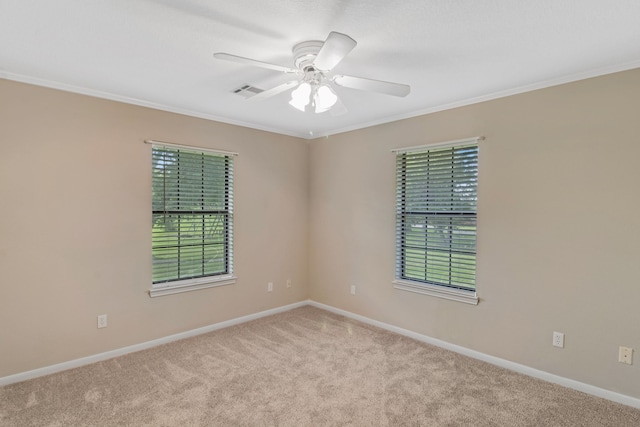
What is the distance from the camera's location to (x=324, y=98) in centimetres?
216

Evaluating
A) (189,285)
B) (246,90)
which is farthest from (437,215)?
(189,285)

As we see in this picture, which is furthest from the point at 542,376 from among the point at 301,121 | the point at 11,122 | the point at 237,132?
the point at 11,122

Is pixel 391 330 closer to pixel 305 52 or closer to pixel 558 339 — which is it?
pixel 558 339

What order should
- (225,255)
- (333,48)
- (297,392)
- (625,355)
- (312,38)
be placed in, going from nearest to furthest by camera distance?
(333,48), (312,38), (625,355), (297,392), (225,255)

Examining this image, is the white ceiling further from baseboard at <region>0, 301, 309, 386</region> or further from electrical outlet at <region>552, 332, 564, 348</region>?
baseboard at <region>0, 301, 309, 386</region>

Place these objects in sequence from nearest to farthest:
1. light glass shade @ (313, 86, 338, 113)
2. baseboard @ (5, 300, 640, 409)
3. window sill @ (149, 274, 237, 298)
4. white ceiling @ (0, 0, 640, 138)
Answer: white ceiling @ (0, 0, 640, 138) < light glass shade @ (313, 86, 338, 113) < baseboard @ (5, 300, 640, 409) < window sill @ (149, 274, 237, 298)

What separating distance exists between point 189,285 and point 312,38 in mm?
2771

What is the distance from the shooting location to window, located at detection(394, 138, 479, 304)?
126 inches

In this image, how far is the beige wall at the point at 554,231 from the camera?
2.39 m

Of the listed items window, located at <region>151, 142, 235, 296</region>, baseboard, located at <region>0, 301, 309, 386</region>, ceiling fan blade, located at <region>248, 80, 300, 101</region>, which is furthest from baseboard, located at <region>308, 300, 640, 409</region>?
ceiling fan blade, located at <region>248, 80, 300, 101</region>

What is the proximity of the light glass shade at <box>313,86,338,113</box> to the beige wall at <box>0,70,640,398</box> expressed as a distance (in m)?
1.63

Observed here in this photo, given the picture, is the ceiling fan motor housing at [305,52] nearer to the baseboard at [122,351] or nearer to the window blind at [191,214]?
the window blind at [191,214]

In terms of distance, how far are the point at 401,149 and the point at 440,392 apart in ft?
7.65

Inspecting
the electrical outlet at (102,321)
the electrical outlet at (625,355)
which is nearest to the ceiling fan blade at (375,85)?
the electrical outlet at (625,355)
